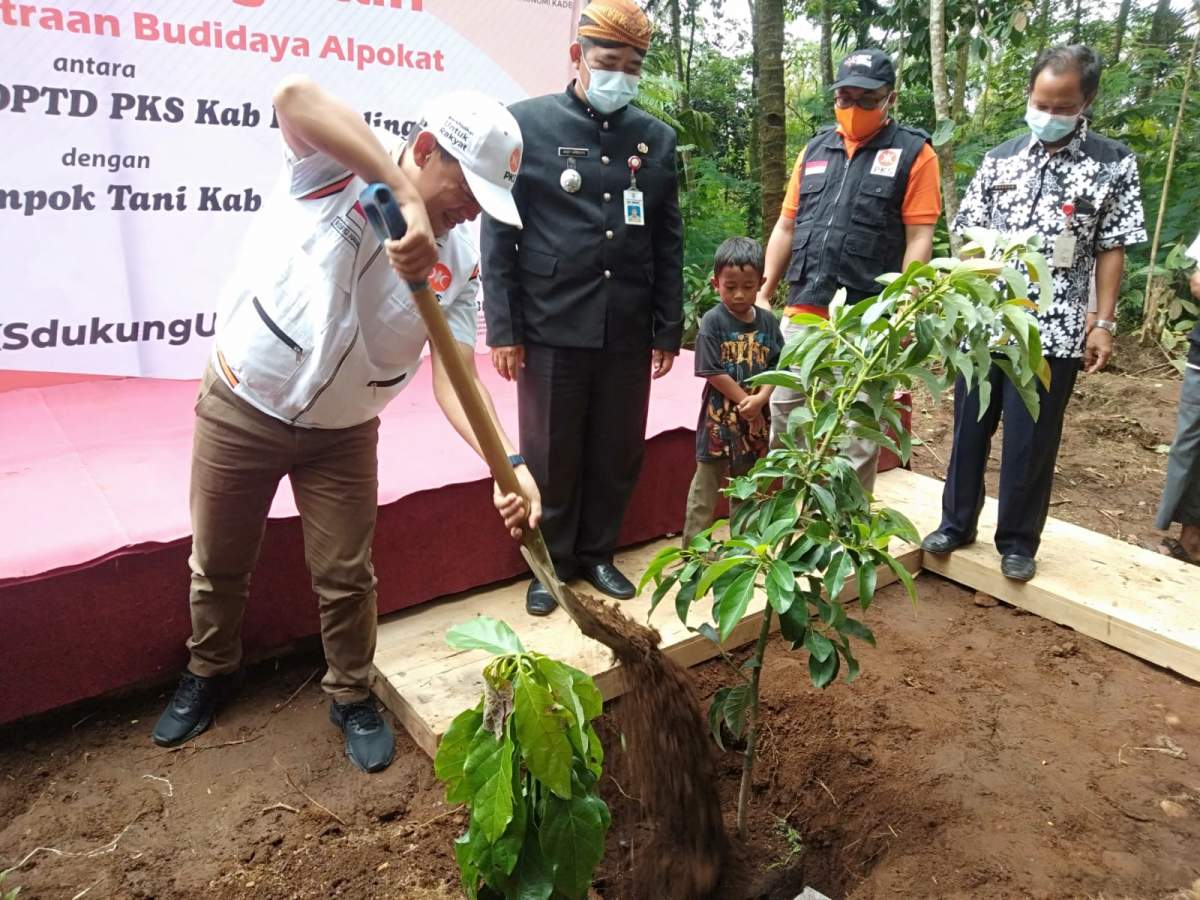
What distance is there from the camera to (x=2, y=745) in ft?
7.39

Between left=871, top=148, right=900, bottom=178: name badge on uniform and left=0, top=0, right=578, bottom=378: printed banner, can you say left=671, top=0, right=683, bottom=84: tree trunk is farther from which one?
left=871, top=148, right=900, bottom=178: name badge on uniform

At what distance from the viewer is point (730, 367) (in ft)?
9.46

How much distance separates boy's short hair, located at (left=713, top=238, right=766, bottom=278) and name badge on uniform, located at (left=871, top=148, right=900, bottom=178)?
480 mm

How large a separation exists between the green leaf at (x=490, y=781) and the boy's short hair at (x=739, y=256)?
1.87 metres

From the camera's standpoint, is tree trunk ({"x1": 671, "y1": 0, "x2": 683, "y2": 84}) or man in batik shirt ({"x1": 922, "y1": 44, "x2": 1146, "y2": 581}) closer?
man in batik shirt ({"x1": 922, "y1": 44, "x2": 1146, "y2": 581})

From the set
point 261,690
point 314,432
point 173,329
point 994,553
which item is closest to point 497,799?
point 314,432

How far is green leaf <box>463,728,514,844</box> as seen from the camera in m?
1.40

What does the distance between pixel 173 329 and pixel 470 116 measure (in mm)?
2381

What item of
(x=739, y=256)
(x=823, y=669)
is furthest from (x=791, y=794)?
(x=739, y=256)

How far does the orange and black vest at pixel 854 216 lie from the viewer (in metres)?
2.86

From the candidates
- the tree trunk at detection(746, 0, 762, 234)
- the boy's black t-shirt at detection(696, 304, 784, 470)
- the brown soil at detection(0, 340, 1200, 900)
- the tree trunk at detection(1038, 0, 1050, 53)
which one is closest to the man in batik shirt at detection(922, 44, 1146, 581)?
the brown soil at detection(0, 340, 1200, 900)

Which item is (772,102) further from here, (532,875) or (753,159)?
(532,875)

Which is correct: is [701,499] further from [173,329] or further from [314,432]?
[173,329]

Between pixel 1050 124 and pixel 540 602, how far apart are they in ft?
7.35
